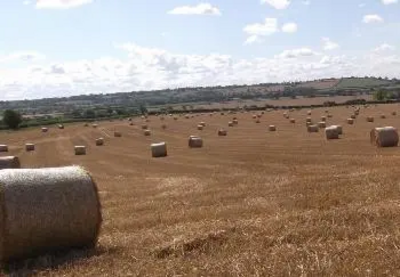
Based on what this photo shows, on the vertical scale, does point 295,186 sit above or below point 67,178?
below

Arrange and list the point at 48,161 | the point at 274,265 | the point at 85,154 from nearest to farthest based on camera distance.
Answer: the point at 274,265 < the point at 48,161 < the point at 85,154

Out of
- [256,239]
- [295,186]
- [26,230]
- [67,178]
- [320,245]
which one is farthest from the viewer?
[295,186]

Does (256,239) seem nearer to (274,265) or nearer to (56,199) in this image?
(274,265)

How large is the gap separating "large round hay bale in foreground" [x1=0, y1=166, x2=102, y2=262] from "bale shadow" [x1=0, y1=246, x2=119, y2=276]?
0.10 m

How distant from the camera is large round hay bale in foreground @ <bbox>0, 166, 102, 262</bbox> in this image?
36.5 ft

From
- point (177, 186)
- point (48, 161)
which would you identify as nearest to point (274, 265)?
point (177, 186)

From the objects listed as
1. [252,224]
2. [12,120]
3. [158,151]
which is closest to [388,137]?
[158,151]

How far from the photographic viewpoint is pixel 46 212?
11352mm

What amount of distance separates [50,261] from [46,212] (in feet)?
2.78

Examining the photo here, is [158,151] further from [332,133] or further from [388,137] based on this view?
[388,137]

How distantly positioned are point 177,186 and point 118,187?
122 inches

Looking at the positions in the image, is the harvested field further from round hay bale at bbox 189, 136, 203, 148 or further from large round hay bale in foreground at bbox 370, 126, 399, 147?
round hay bale at bbox 189, 136, 203, 148

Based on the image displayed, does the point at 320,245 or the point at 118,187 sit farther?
the point at 118,187

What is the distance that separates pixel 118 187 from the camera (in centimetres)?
2430
